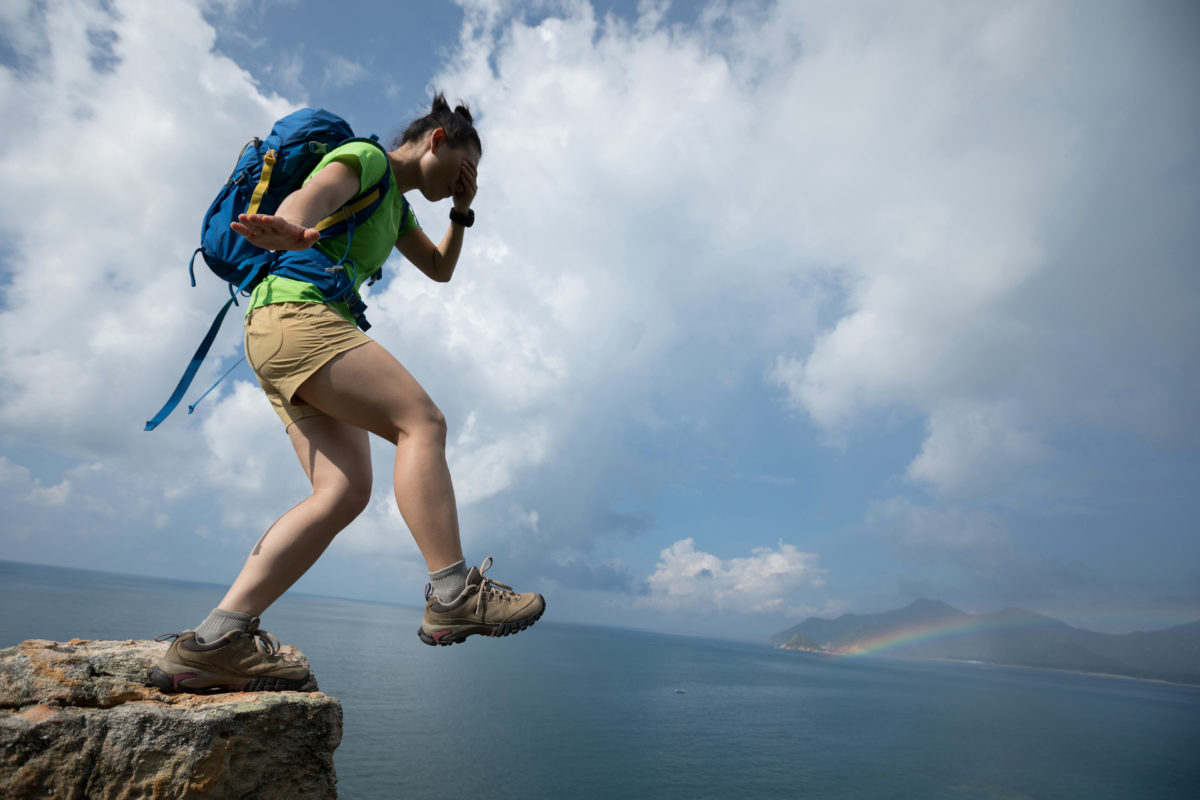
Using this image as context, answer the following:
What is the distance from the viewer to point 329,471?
92.8 inches

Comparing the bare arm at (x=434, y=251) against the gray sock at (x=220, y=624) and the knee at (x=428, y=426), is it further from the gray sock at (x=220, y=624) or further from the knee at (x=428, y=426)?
the gray sock at (x=220, y=624)

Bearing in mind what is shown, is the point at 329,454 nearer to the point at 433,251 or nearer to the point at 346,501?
Result: the point at 346,501

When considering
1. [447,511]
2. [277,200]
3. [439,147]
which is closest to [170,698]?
[447,511]

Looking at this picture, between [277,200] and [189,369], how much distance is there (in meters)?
0.84

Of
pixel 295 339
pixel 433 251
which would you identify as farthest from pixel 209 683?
pixel 433 251

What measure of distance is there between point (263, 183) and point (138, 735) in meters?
1.91

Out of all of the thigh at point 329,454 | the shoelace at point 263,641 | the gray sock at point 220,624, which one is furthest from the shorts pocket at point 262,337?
the shoelace at point 263,641

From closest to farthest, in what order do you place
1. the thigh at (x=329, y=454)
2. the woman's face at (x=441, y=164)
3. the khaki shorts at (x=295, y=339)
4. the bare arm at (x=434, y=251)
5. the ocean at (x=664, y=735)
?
the khaki shorts at (x=295, y=339), the thigh at (x=329, y=454), the woman's face at (x=441, y=164), the bare arm at (x=434, y=251), the ocean at (x=664, y=735)

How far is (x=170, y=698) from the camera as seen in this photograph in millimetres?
2174

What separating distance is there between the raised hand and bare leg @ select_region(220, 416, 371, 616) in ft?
2.69

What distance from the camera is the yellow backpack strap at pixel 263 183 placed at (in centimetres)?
209

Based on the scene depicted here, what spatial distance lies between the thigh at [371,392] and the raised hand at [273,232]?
0.43m

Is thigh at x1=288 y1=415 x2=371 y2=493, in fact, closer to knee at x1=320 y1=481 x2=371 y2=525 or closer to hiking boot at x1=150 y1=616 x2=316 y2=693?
knee at x1=320 y1=481 x2=371 y2=525

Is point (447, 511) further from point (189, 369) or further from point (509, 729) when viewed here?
point (509, 729)
